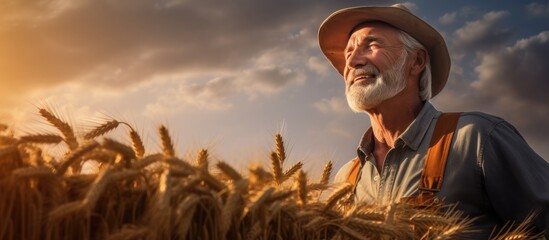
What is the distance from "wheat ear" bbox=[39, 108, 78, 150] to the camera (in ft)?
5.88

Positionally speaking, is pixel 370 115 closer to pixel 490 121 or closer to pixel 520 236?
pixel 490 121

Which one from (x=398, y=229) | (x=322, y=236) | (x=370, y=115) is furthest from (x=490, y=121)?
(x=322, y=236)

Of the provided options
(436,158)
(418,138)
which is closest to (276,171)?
(436,158)

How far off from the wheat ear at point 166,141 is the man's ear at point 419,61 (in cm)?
326

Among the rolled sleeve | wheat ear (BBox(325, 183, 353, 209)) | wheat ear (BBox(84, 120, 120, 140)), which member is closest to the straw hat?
the rolled sleeve

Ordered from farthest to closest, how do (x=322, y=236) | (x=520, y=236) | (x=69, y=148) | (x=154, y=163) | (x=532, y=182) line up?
(x=532, y=182), (x=520, y=236), (x=322, y=236), (x=69, y=148), (x=154, y=163)

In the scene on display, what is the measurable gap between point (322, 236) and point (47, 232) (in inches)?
34.8

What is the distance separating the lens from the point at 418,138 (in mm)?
4188

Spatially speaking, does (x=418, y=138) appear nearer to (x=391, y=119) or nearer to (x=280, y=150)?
(x=391, y=119)

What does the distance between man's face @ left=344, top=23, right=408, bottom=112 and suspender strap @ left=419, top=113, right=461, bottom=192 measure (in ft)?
1.74

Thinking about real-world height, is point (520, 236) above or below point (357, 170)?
below

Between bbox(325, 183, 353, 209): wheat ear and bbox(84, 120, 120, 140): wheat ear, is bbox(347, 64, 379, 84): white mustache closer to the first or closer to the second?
bbox(325, 183, 353, 209): wheat ear

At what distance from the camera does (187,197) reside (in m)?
1.49

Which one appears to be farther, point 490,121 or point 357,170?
point 357,170
